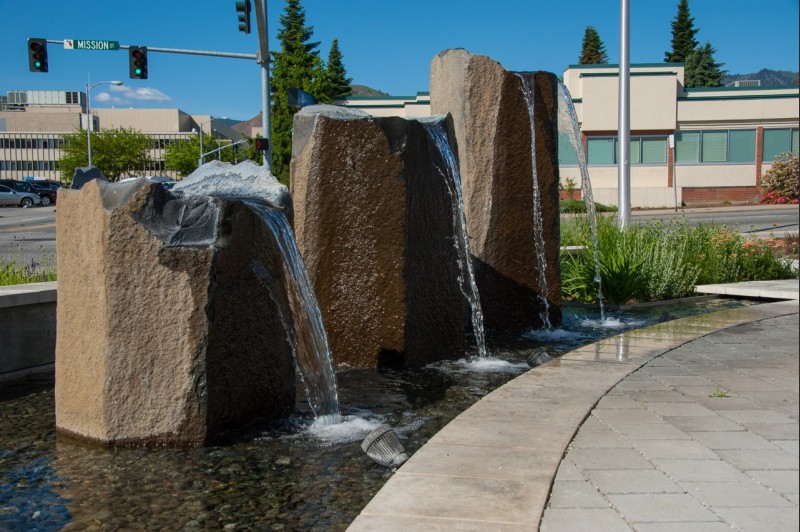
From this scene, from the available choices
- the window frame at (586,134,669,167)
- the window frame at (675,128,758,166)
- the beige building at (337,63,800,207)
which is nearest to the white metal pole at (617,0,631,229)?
the beige building at (337,63,800,207)

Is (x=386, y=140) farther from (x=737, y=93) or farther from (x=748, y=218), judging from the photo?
(x=737, y=93)

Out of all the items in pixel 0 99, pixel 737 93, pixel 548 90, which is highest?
pixel 0 99

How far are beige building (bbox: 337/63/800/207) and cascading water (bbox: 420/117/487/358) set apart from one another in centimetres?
3425

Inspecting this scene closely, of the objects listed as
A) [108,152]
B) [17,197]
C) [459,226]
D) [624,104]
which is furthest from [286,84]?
[459,226]

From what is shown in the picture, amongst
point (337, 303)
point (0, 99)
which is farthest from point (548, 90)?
point (0, 99)

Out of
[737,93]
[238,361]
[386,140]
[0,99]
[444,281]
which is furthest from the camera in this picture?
[0,99]

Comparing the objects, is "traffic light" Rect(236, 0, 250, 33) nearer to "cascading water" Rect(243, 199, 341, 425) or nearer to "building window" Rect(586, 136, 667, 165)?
"cascading water" Rect(243, 199, 341, 425)

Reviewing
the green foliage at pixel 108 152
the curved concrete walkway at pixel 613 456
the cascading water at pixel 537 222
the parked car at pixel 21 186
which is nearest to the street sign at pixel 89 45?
the cascading water at pixel 537 222

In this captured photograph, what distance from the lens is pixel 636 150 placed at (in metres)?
42.0

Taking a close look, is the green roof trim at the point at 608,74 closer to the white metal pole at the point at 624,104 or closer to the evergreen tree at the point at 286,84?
the evergreen tree at the point at 286,84

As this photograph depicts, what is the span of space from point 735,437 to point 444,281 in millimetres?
3682

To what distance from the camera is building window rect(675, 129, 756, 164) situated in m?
41.9

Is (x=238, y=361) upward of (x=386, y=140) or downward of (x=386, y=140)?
downward

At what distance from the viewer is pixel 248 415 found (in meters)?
5.05
